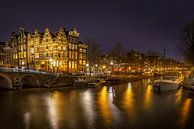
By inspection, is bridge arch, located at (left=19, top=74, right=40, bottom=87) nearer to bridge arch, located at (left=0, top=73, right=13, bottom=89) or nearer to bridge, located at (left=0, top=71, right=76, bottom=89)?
bridge, located at (left=0, top=71, right=76, bottom=89)

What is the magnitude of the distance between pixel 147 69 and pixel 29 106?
334 feet

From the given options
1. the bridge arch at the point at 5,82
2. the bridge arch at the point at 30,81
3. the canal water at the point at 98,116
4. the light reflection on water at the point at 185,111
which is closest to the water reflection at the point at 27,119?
the canal water at the point at 98,116

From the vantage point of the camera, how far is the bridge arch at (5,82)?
Result: 49.8 m

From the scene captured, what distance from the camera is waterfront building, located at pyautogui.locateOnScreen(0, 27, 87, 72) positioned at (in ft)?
244

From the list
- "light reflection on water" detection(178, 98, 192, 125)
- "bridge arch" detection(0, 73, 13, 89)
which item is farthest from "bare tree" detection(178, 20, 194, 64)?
"bridge arch" detection(0, 73, 13, 89)

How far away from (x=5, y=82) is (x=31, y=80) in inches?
300

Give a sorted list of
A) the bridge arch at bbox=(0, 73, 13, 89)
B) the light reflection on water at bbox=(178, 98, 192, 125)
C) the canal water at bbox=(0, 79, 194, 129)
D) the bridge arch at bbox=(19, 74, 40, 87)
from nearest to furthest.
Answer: the canal water at bbox=(0, 79, 194, 129) → the light reflection on water at bbox=(178, 98, 192, 125) → the bridge arch at bbox=(0, 73, 13, 89) → the bridge arch at bbox=(19, 74, 40, 87)

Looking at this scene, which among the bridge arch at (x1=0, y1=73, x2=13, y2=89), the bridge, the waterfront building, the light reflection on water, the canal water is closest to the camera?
the canal water

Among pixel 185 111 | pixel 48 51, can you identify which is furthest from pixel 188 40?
pixel 48 51

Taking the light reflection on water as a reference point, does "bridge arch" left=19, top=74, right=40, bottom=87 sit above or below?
above

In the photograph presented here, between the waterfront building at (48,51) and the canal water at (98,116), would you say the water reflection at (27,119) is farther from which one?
the waterfront building at (48,51)

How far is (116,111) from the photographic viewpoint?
88.4 feet

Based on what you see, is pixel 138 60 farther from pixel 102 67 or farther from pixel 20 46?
pixel 20 46

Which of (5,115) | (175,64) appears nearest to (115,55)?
(5,115)
